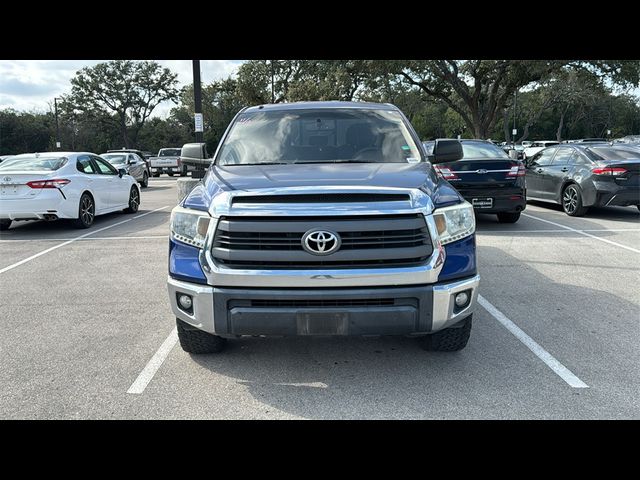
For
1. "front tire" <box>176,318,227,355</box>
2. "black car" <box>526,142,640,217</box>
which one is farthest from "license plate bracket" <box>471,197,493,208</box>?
"front tire" <box>176,318,227,355</box>

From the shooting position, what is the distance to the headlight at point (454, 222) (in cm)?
345

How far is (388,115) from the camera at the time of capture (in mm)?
5109

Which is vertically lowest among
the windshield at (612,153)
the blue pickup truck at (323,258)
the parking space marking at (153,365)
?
the parking space marking at (153,365)

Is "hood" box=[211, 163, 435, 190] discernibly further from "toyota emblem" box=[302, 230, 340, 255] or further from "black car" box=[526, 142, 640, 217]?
"black car" box=[526, 142, 640, 217]

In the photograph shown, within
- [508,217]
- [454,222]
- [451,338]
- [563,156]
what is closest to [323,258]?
[454,222]

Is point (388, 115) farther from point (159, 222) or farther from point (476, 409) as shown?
point (159, 222)

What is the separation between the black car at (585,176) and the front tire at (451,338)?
324 inches

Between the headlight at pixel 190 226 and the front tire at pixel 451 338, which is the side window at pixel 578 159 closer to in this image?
the front tire at pixel 451 338

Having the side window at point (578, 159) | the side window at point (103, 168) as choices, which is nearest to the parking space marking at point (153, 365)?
the side window at point (103, 168)

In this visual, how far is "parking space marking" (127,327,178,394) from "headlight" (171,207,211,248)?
3.45ft

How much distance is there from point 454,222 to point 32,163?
973 centimetres

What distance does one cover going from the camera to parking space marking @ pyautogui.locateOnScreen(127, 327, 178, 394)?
3619mm

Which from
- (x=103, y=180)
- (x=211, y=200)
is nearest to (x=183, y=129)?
(x=103, y=180)

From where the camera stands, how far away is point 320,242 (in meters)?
3.27
